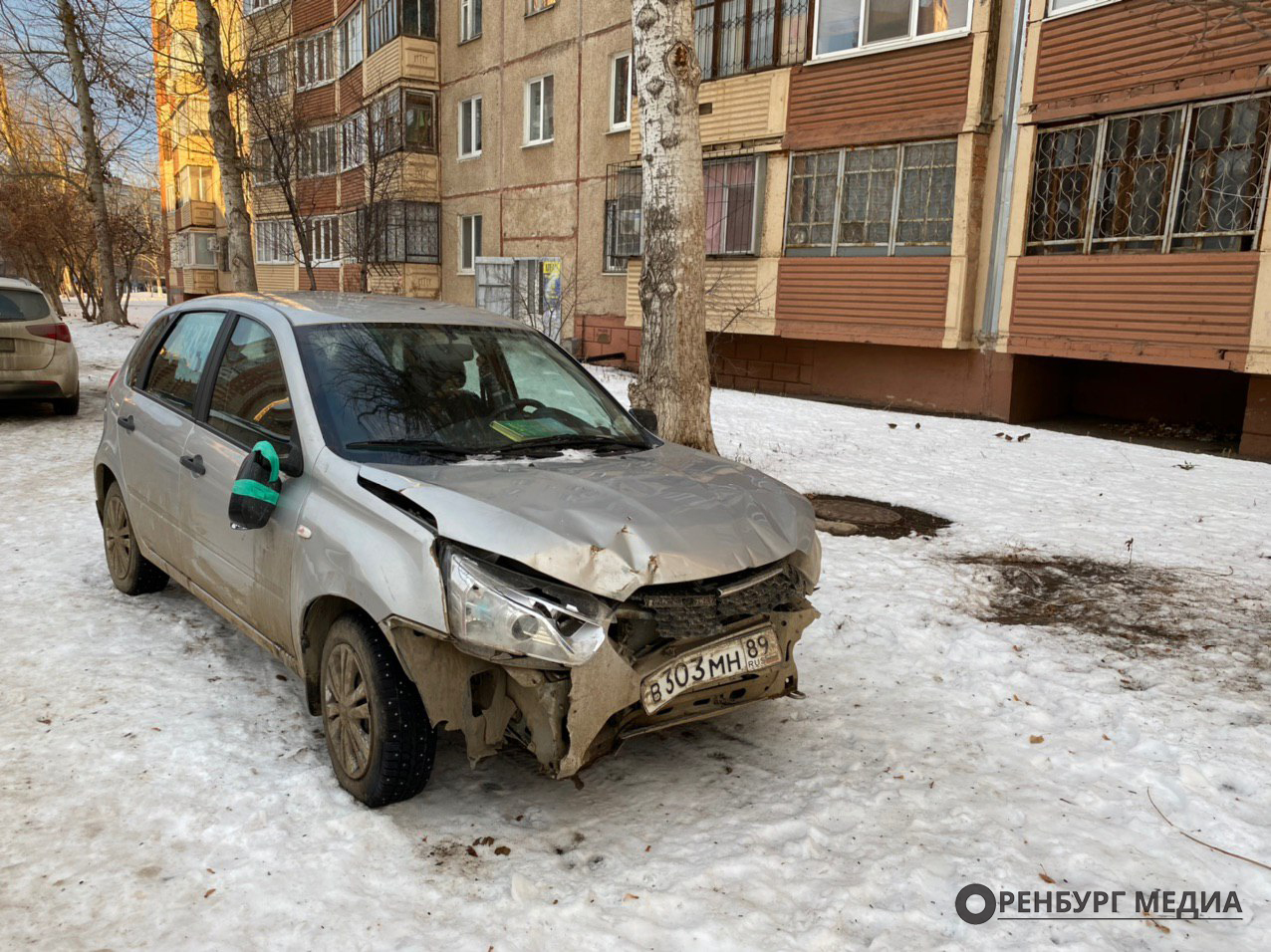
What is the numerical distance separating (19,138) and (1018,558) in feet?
137

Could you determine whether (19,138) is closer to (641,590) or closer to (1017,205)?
(1017,205)

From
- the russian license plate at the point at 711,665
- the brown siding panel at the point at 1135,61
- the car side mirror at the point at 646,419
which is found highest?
the brown siding panel at the point at 1135,61

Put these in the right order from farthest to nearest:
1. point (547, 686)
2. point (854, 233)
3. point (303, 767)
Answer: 1. point (854, 233)
2. point (303, 767)
3. point (547, 686)

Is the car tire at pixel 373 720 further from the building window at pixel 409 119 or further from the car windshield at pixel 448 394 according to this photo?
the building window at pixel 409 119

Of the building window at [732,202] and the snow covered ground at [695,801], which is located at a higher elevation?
the building window at [732,202]

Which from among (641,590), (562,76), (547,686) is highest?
(562,76)

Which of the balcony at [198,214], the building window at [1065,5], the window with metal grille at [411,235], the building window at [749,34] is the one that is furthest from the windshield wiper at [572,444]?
the balcony at [198,214]

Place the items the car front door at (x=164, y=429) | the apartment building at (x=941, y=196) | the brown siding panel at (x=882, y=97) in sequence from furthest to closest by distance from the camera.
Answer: the brown siding panel at (x=882, y=97) < the apartment building at (x=941, y=196) < the car front door at (x=164, y=429)

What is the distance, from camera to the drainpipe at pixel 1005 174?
12859 millimetres

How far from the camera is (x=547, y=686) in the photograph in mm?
2760

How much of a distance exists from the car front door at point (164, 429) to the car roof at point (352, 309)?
20 centimetres

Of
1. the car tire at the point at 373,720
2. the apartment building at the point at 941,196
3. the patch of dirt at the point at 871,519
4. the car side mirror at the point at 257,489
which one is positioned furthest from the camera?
the apartment building at the point at 941,196


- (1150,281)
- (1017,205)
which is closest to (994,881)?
(1150,281)

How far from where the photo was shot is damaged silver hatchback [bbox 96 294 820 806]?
2.81 m
